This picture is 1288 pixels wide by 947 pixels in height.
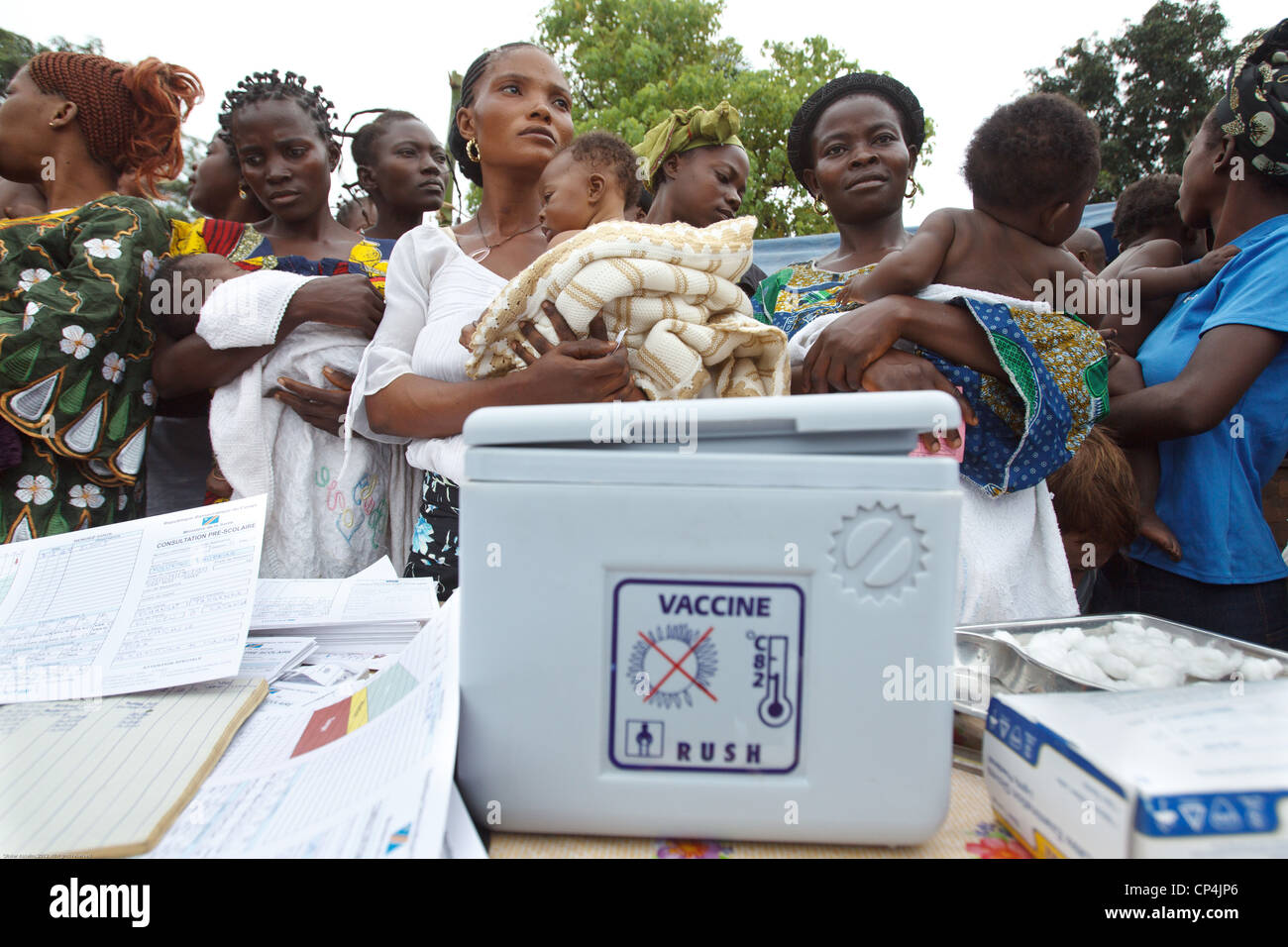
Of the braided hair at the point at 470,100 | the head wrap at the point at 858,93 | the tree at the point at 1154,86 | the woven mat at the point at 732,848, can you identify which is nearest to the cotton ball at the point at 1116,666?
the woven mat at the point at 732,848

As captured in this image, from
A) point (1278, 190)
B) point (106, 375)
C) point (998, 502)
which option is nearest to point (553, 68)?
point (106, 375)

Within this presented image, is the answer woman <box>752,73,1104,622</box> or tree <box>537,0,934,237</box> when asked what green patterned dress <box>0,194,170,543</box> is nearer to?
woman <box>752,73,1104,622</box>

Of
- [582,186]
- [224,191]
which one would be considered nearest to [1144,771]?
[582,186]

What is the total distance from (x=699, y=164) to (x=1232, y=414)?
4.62 feet

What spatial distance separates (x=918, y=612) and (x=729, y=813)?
188mm

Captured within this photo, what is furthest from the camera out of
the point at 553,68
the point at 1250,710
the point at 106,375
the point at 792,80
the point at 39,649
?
the point at 792,80

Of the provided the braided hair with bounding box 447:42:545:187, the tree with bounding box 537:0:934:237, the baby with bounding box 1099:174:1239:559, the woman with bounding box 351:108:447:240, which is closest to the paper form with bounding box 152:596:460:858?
the braided hair with bounding box 447:42:545:187

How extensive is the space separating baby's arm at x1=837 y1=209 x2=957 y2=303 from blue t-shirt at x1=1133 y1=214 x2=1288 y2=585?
58cm

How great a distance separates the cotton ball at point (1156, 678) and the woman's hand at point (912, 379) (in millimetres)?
536

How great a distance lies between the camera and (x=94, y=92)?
5.58 ft

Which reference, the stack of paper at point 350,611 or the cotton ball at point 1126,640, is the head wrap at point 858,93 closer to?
the cotton ball at point 1126,640

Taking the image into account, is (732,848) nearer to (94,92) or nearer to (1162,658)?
(1162,658)
